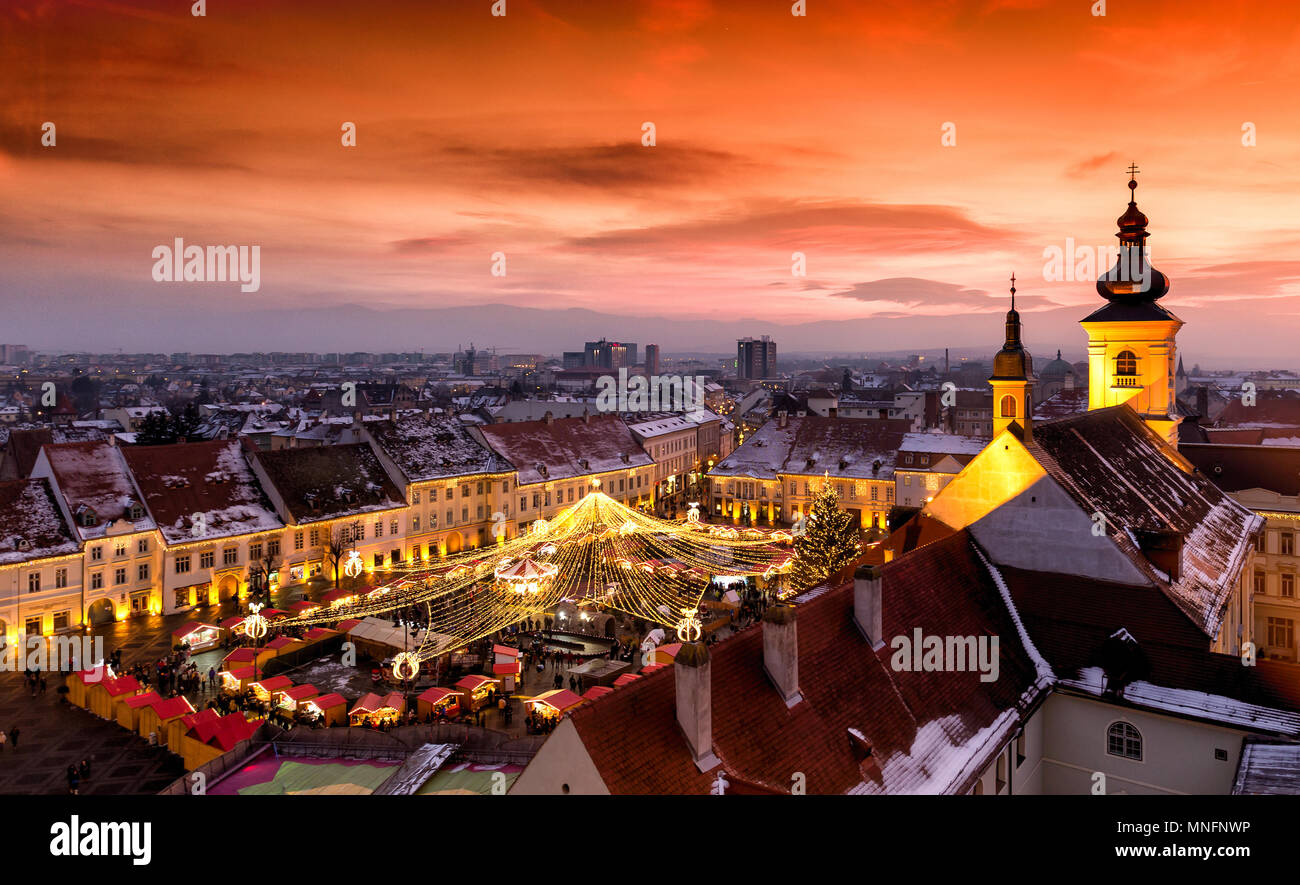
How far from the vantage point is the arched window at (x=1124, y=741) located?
16906 mm

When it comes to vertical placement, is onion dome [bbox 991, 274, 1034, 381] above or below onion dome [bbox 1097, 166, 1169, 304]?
below

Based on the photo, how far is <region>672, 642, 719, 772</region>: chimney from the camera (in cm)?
1019

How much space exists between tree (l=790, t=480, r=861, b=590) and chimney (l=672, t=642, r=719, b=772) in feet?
75.0

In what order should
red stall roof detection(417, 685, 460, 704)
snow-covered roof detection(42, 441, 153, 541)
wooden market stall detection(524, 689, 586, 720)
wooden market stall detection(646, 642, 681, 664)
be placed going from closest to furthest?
1. wooden market stall detection(524, 689, 586, 720)
2. red stall roof detection(417, 685, 460, 704)
3. wooden market stall detection(646, 642, 681, 664)
4. snow-covered roof detection(42, 441, 153, 541)

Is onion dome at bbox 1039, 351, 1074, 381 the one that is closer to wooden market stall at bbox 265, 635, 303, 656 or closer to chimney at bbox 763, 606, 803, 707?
wooden market stall at bbox 265, 635, 303, 656

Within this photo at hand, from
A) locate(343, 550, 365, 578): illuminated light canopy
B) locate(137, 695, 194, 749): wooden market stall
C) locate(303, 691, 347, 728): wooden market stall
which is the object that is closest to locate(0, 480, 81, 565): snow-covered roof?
locate(343, 550, 365, 578): illuminated light canopy

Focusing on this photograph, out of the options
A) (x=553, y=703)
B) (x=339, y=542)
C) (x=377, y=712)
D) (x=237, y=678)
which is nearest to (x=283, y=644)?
(x=237, y=678)

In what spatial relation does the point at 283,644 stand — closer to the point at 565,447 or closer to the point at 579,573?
the point at 579,573

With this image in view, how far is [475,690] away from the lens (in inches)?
1084

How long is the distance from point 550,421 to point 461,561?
70.6 feet

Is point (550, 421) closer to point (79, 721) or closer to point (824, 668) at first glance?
point (79, 721)

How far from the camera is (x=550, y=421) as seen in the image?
208ft

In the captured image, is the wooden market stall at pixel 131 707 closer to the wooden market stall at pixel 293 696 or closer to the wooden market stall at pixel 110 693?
the wooden market stall at pixel 110 693

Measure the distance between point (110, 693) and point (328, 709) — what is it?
7.33 metres
